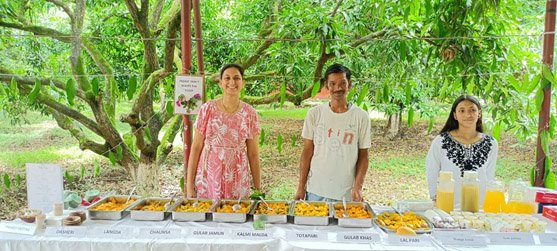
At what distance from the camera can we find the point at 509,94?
8.21 feet

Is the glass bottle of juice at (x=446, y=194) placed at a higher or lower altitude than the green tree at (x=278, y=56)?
lower

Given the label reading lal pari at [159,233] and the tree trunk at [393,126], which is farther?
the tree trunk at [393,126]

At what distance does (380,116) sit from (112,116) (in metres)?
3.05

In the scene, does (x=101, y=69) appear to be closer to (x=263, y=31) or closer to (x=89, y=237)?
(x=263, y=31)

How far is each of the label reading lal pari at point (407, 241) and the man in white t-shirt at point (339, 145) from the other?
1.89ft

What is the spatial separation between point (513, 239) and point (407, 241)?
37cm

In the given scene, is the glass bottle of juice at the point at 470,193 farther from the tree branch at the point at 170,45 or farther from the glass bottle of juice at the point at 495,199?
the tree branch at the point at 170,45

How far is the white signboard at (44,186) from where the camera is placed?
5.39 feet

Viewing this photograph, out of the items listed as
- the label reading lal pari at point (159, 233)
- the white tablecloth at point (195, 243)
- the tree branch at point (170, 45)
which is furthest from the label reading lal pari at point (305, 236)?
the tree branch at point (170, 45)

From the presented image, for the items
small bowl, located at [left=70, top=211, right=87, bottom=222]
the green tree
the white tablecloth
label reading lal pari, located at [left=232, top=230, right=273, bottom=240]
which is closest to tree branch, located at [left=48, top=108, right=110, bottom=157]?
the green tree

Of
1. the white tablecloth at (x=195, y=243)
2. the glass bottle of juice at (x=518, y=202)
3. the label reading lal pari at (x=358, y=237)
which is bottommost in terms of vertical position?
the white tablecloth at (x=195, y=243)

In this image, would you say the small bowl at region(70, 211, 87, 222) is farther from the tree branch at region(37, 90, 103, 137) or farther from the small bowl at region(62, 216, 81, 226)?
the tree branch at region(37, 90, 103, 137)

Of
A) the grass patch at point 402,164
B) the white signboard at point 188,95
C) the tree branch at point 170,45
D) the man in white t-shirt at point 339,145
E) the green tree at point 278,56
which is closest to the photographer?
the man in white t-shirt at point 339,145

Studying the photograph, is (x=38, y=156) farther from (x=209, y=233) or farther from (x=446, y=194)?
(x=446, y=194)
